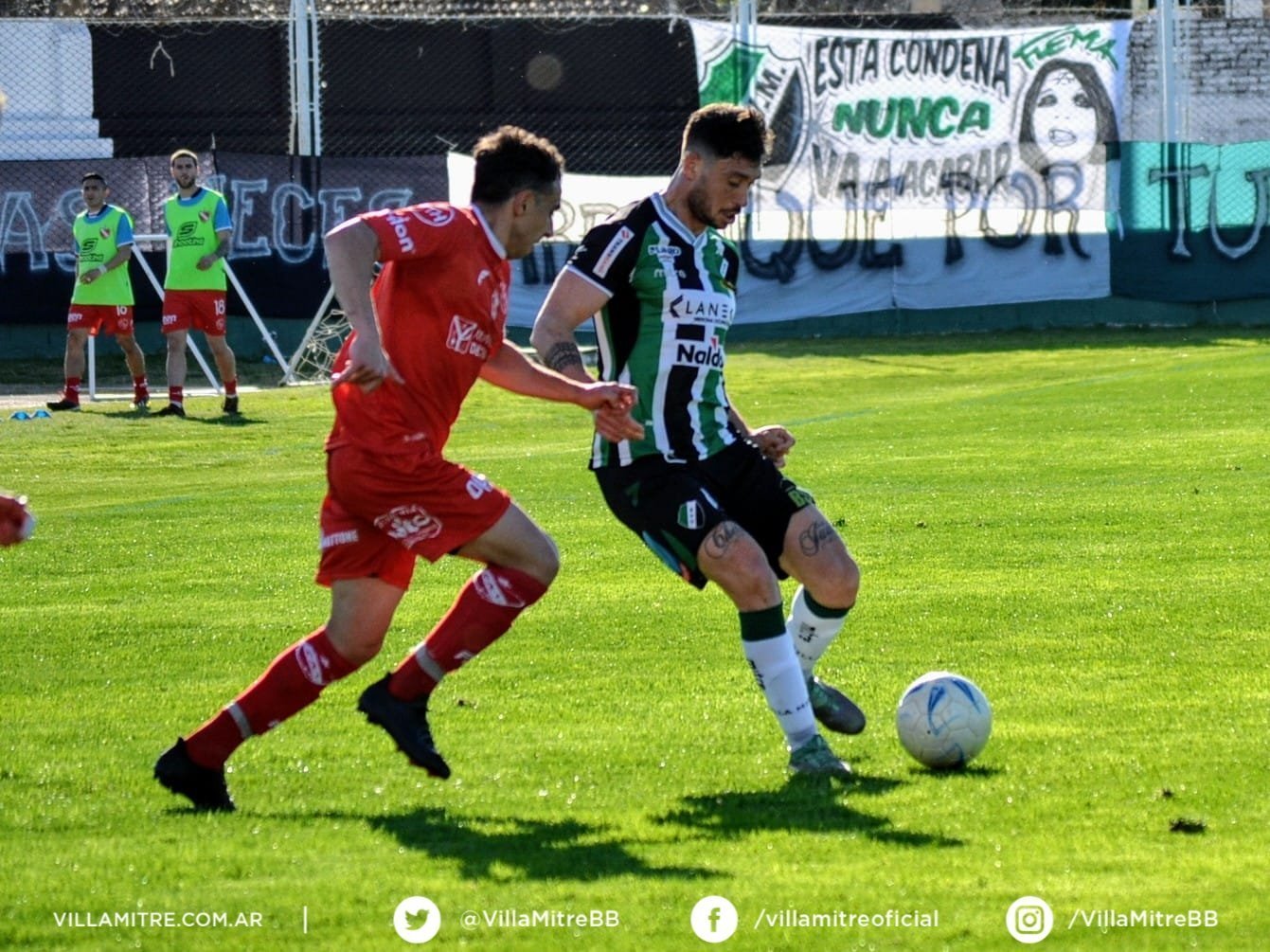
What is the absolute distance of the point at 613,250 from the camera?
19.3 ft

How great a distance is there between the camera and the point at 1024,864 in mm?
4406

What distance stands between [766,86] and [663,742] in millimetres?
21221

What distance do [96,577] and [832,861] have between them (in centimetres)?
594

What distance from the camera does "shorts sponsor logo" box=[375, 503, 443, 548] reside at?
17.3 ft

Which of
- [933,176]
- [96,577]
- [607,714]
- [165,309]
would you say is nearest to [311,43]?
[165,309]

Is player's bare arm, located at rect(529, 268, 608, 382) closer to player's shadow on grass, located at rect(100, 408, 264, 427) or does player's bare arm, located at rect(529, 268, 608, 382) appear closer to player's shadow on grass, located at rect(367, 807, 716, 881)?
player's shadow on grass, located at rect(367, 807, 716, 881)

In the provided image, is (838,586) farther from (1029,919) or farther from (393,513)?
(1029,919)

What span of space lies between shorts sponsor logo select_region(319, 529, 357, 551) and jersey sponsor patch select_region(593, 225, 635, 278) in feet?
3.80


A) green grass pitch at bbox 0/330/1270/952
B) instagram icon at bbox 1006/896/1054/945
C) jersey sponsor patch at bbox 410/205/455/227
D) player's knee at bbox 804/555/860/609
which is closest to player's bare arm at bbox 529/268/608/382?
jersey sponsor patch at bbox 410/205/455/227

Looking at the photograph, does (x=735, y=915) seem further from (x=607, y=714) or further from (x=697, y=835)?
(x=607, y=714)

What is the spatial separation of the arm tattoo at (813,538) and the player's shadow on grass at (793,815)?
2.58ft

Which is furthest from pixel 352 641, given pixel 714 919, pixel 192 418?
pixel 192 418

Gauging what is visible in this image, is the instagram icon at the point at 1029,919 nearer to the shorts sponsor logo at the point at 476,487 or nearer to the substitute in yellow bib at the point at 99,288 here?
the shorts sponsor logo at the point at 476,487

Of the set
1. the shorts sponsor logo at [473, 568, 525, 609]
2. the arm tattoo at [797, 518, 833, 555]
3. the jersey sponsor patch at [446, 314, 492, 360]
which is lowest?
the shorts sponsor logo at [473, 568, 525, 609]
